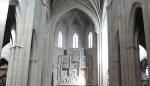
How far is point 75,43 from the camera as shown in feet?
108

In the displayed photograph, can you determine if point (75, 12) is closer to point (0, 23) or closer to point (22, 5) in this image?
point (22, 5)

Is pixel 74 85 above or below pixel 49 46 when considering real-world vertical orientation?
below

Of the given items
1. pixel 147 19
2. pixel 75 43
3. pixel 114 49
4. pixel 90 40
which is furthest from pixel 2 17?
pixel 75 43

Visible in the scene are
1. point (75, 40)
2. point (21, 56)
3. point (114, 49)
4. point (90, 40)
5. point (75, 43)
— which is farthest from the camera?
point (75, 40)

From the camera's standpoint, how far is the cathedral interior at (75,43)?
13938mm

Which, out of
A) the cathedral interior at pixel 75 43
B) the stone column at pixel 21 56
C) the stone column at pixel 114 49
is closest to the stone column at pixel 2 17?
the cathedral interior at pixel 75 43

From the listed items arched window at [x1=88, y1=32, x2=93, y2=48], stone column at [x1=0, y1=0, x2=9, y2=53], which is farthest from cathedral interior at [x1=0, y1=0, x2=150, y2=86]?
arched window at [x1=88, y1=32, x2=93, y2=48]

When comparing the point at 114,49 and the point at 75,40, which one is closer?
the point at 114,49

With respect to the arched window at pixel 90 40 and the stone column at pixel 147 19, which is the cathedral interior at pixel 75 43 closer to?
the stone column at pixel 147 19

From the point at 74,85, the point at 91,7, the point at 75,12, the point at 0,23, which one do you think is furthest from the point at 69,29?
the point at 0,23

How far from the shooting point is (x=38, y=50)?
18.8m

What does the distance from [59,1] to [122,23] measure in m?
14.6

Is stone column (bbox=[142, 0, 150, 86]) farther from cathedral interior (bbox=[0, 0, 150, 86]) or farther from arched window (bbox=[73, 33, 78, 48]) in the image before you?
arched window (bbox=[73, 33, 78, 48])

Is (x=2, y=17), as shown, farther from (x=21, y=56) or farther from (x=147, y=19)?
(x=147, y=19)
